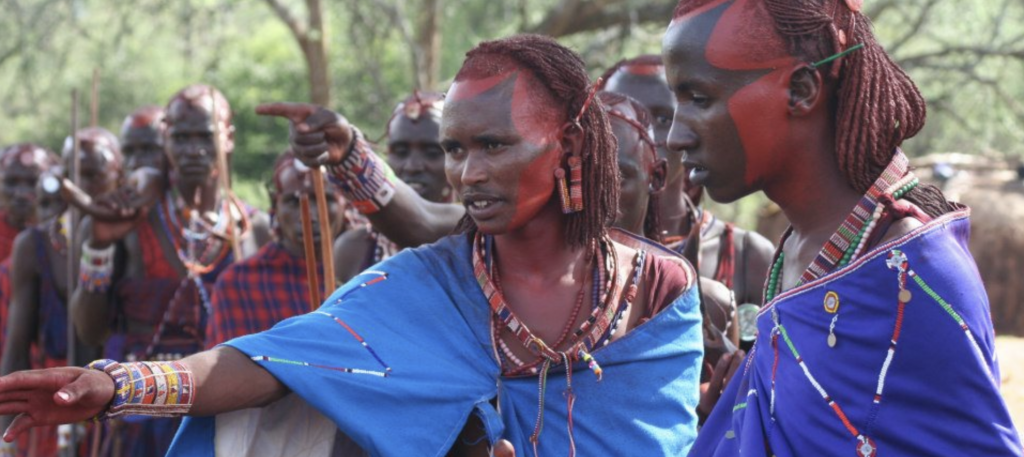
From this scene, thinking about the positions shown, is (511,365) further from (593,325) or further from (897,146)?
(897,146)

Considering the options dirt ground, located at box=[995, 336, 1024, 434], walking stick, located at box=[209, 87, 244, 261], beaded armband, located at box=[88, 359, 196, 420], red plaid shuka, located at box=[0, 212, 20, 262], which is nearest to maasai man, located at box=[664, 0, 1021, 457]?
beaded armband, located at box=[88, 359, 196, 420]

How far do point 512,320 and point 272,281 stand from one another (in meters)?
2.85

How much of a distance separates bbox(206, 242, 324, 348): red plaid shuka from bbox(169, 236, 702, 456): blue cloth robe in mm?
2596

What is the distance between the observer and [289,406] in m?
3.51

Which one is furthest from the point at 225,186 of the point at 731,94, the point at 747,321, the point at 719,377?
the point at 731,94

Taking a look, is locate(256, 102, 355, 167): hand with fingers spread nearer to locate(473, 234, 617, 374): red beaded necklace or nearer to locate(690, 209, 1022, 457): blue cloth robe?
locate(473, 234, 617, 374): red beaded necklace

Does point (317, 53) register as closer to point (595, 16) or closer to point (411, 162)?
point (595, 16)

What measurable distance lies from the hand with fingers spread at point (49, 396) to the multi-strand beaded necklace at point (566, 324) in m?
1.15

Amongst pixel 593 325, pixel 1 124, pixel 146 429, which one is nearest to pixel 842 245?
pixel 593 325

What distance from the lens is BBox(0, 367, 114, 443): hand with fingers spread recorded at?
2.68 m

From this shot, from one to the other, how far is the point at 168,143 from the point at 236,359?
3999 mm

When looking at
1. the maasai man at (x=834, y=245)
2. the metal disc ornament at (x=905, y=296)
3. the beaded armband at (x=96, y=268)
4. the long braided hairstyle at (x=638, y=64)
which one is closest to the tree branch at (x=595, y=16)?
the long braided hairstyle at (x=638, y=64)

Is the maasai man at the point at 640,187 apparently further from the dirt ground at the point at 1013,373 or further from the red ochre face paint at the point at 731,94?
the dirt ground at the point at 1013,373

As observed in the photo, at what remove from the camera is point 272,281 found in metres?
6.22
